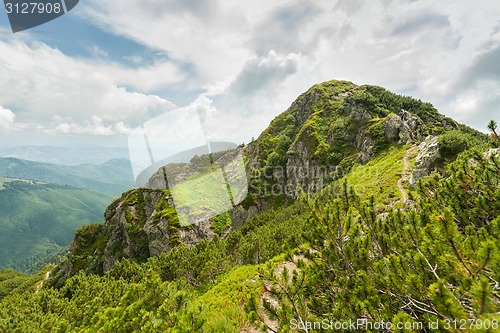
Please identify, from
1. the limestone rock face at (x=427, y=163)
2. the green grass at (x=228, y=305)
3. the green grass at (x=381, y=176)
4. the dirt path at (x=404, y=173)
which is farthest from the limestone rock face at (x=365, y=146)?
the green grass at (x=228, y=305)

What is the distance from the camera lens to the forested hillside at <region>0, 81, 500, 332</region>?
4.56m

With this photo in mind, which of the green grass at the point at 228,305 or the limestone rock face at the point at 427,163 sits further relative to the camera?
the limestone rock face at the point at 427,163

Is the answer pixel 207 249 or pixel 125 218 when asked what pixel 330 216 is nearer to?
pixel 207 249

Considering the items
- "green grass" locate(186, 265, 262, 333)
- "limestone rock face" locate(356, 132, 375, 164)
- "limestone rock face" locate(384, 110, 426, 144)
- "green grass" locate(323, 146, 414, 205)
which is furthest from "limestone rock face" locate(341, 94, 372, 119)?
"green grass" locate(186, 265, 262, 333)

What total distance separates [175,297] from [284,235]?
82.8ft

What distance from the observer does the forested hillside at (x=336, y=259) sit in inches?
180

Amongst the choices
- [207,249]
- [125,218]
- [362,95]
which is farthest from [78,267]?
[362,95]

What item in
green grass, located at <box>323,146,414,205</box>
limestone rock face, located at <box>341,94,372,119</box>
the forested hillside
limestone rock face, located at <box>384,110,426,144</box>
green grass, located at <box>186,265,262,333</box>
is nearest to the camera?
the forested hillside

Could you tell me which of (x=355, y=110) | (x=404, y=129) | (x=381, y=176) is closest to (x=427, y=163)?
(x=381, y=176)

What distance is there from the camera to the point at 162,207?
66.1 m

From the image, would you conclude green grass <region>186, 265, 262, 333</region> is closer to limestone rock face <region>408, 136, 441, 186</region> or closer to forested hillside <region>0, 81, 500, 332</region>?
forested hillside <region>0, 81, 500, 332</region>

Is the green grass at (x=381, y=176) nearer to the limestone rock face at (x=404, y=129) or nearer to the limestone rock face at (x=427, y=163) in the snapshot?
the limestone rock face at (x=427, y=163)

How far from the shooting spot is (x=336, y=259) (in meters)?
7.30

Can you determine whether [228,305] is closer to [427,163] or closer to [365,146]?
[427,163]
